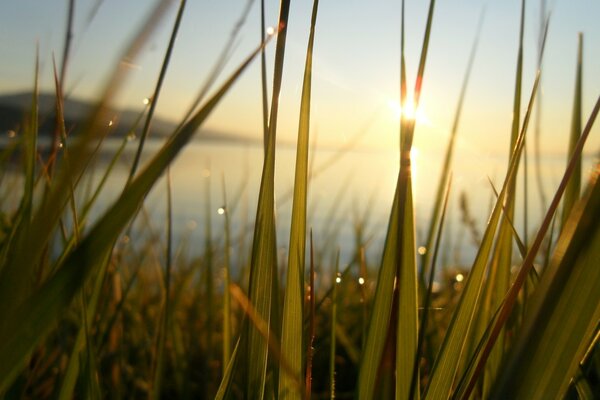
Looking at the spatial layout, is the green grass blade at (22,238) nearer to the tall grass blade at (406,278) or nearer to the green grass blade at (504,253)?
the tall grass blade at (406,278)

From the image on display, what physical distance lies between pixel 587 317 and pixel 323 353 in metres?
0.89

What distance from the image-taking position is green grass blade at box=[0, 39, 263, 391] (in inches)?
11.3

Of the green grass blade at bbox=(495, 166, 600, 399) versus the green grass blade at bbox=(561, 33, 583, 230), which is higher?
the green grass blade at bbox=(561, 33, 583, 230)

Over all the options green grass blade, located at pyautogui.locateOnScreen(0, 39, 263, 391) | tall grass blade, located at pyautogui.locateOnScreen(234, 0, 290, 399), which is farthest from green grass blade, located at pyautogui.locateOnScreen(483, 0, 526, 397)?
green grass blade, located at pyautogui.locateOnScreen(0, 39, 263, 391)

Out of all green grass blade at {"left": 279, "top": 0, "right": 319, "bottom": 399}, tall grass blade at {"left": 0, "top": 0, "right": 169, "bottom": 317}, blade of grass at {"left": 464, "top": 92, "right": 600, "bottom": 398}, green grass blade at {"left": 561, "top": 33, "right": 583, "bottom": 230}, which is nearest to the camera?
tall grass blade at {"left": 0, "top": 0, "right": 169, "bottom": 317}

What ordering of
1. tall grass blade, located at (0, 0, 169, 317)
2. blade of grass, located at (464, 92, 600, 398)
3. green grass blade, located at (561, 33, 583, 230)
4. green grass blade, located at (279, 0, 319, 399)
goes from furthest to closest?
green grass blade, located at (561, 33, 583, 230)
green grass blade, located at (279, 0, 319, 399)
blade of grass, located at (464, 92, 600, 398)
tall grass blade, located at (0, 0, 169, 317)

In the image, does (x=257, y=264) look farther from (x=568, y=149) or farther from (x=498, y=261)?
(x=568, y=149)

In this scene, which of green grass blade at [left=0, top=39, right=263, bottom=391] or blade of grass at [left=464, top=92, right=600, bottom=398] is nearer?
green grass blade at [left=0, top=39, right=263, bottom=391]

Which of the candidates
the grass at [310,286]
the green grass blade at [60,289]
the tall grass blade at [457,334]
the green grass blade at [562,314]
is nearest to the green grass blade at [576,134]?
the grass at [310,286]

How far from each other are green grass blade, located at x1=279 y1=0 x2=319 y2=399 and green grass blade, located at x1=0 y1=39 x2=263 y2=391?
184 millimetres

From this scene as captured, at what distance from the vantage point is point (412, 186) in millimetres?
496

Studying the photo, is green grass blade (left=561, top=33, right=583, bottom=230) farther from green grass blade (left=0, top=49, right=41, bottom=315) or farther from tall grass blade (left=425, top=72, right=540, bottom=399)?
green grass blade (left=0, top=49, right=41, bottom=315)

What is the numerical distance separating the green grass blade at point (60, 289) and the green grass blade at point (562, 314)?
21 centimetres

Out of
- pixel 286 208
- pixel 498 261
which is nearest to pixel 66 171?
pixel 498 261
